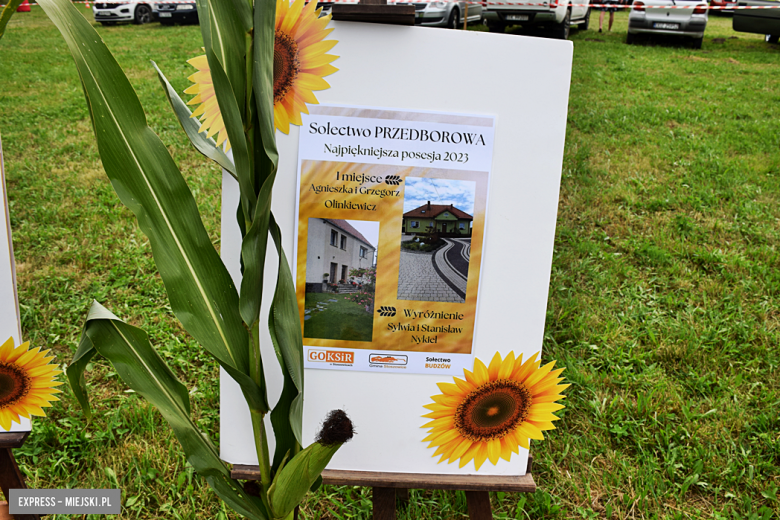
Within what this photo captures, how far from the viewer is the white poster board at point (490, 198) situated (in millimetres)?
938

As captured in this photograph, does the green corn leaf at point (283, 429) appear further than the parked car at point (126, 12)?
No

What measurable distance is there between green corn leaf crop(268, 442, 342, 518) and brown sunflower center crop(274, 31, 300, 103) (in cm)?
61

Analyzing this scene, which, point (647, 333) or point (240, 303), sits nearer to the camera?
point (240, 303)

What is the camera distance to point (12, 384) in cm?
116

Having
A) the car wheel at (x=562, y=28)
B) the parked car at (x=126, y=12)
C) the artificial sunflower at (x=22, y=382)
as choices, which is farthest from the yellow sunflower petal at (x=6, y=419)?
the parked car at (x=126, y=12)

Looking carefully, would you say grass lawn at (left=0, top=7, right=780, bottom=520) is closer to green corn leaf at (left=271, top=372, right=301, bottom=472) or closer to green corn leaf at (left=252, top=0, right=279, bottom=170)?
green corn leaf at (left=271, top=372, right=301, bottom=472)

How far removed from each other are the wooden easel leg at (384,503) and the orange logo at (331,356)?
30 cm

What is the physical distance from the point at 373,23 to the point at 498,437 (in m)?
0.83

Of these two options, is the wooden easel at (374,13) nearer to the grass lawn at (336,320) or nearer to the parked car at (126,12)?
the grass lawn at (336,320)

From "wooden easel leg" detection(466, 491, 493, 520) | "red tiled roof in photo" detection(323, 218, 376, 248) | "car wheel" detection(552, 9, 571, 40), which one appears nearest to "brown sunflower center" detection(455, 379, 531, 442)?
"wooden easel leg" detection(466, 491, 493, 520)

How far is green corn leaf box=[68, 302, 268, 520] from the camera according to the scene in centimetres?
85

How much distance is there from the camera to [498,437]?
108 centimetres

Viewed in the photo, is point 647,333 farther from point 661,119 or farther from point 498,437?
point 661,119

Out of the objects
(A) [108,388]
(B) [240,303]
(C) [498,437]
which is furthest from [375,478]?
(A) [108,388]
